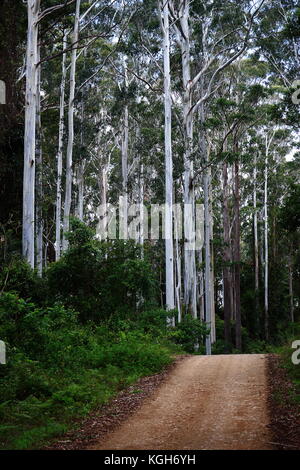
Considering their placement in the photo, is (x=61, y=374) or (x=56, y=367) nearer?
(x=61, y=374)

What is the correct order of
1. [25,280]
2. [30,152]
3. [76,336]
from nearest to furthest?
[76,336] < [25,280] < [30,152]

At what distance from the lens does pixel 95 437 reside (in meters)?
5.76

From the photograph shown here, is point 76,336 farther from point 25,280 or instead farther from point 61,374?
point 25,280

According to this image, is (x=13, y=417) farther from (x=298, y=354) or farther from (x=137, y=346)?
(x=298, y=354)

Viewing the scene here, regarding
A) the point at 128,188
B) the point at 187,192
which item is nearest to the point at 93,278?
the point at 187,192

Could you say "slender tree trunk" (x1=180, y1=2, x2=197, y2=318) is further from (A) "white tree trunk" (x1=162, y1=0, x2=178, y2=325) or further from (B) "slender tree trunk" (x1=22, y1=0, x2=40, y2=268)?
(B) "slender tree trunk" (x1=22, y1=0, x2=40, y2=268)

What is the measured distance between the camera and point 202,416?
21.3ft

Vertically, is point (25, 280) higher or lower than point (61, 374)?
higher

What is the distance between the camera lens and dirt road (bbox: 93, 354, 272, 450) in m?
5.34

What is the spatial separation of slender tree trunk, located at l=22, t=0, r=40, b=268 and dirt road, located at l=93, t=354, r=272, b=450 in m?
6.85

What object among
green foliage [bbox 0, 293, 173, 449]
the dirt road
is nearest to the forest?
green foliage [bbox 0, 293, 173, 449]

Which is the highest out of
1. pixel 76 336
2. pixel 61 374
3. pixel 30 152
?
pixel 30 152

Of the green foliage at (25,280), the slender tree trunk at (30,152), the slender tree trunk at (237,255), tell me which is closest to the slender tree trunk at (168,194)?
the slender tree trunk at (30,152)

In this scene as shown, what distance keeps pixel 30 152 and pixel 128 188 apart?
17.1 m
